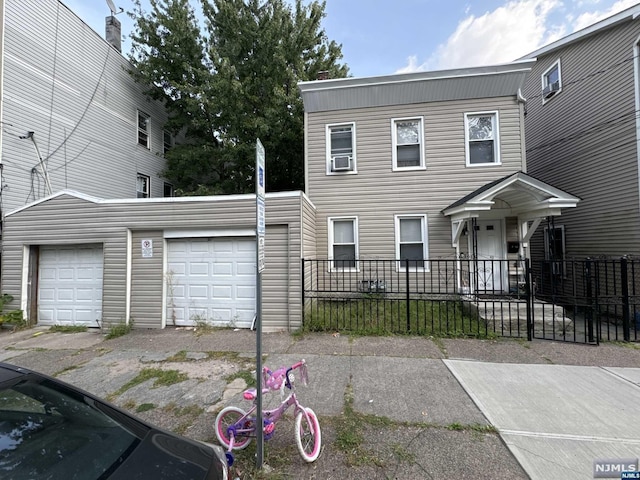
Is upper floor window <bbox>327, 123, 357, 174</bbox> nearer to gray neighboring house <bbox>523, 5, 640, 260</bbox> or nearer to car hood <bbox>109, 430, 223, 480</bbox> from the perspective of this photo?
gray neighboring house <bbox>523, 5, 640, 260</bbox>

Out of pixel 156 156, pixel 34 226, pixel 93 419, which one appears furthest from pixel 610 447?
pixel 156 156

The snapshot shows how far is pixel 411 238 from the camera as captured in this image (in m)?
8.93

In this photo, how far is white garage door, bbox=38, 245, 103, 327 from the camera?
7.05 metres

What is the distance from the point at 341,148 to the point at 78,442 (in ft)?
30.2

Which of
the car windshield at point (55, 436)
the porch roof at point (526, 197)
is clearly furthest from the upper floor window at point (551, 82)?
Result: the car windshield at point (55, 436)

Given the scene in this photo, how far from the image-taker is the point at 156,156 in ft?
43.7

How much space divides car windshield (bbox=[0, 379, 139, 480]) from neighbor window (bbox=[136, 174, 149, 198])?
42.0 ft

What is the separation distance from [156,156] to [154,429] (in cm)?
1425

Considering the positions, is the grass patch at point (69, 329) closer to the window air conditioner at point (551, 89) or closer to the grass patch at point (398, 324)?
the grass patch at point (398, 324)

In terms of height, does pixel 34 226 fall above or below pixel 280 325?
above

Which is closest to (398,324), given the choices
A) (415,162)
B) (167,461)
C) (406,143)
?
(415,162)

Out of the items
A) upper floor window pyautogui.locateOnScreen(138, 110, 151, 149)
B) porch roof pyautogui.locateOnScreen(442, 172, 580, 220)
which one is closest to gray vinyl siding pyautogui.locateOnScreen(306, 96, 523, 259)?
porch roof pyautogui.locateOnScreen(442, 172, 580, 220)

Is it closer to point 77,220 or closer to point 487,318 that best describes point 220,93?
point 77,220

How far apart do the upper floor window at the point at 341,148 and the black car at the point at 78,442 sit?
8445mm
